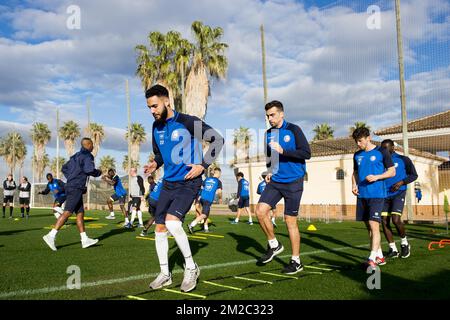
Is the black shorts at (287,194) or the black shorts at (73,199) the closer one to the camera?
the black shorts at (287,194)

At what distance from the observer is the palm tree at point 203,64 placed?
109ft

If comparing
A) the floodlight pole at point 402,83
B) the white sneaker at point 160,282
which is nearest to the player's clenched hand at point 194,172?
the white sneaker at point 160,282

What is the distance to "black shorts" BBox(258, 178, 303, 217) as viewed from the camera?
5.74 m

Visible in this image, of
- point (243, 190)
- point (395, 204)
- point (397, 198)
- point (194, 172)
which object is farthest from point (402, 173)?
point (243, 190)

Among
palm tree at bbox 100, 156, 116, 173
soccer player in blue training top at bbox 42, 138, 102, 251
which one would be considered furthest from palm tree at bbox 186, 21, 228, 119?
palm tree at bbox 100, 156, 116, 173

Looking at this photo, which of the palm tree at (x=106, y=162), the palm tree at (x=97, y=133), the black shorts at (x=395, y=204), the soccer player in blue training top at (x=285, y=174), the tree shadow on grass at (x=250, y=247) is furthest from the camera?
the palm tree at (x=106, y=162)

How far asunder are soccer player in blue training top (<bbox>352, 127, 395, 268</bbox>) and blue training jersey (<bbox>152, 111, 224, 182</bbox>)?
266cm

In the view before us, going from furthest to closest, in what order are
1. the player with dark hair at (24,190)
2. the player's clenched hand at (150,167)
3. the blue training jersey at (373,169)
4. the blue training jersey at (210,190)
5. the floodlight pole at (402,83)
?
the player with dark hair at (24,190)
the floodlight pole at (402,83)
the blue training jersey at (210,190)
the blue training jersey at (373,169)
the player's clenched hand at (150,167)

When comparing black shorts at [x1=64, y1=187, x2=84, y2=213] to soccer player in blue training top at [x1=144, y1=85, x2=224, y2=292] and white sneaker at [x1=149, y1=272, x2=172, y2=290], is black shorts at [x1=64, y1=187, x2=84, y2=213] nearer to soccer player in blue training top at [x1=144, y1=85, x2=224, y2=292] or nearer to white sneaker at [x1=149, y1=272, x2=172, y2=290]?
soccer player in blue training top at [x1=144, y1=85, x2=224, y2=292]

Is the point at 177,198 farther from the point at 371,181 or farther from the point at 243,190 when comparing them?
the point at 243,190

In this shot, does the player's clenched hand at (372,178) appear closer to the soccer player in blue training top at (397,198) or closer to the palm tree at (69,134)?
the soccer player in blue training top at (397,198)

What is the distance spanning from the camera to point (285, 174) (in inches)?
232

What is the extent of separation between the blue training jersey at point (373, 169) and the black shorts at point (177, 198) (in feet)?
9.61
